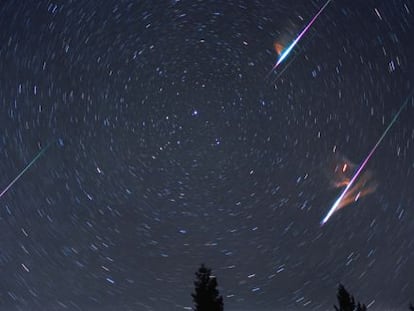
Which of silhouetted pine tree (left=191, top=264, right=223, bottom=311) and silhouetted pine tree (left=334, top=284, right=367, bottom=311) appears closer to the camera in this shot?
silhouetted pine tree (left=191, top=264, right=223, bottom=311)

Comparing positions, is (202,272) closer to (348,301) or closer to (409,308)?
(348,301)

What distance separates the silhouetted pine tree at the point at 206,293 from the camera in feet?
49.8

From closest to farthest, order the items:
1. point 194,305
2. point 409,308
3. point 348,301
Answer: point 194,305, point 348,301, point 409,308

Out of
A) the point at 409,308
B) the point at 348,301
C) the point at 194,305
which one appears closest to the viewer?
the point at 194,305

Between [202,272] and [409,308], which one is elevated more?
[409,308]

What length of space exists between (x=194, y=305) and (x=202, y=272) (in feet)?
4.56

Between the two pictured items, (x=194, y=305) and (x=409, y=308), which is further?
(x=409, y=308)

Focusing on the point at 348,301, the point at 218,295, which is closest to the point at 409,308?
the point at 348,301

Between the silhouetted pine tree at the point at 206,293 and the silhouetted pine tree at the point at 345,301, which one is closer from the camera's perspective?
the silhouetted pine tree at the point at 206,293

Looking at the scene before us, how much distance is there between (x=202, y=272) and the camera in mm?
16094

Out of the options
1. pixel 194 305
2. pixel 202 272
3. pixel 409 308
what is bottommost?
pixel 194 305

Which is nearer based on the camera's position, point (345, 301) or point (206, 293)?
point (206, 293)

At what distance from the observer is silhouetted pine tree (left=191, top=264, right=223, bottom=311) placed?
598 inches

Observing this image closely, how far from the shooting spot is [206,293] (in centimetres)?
1549
